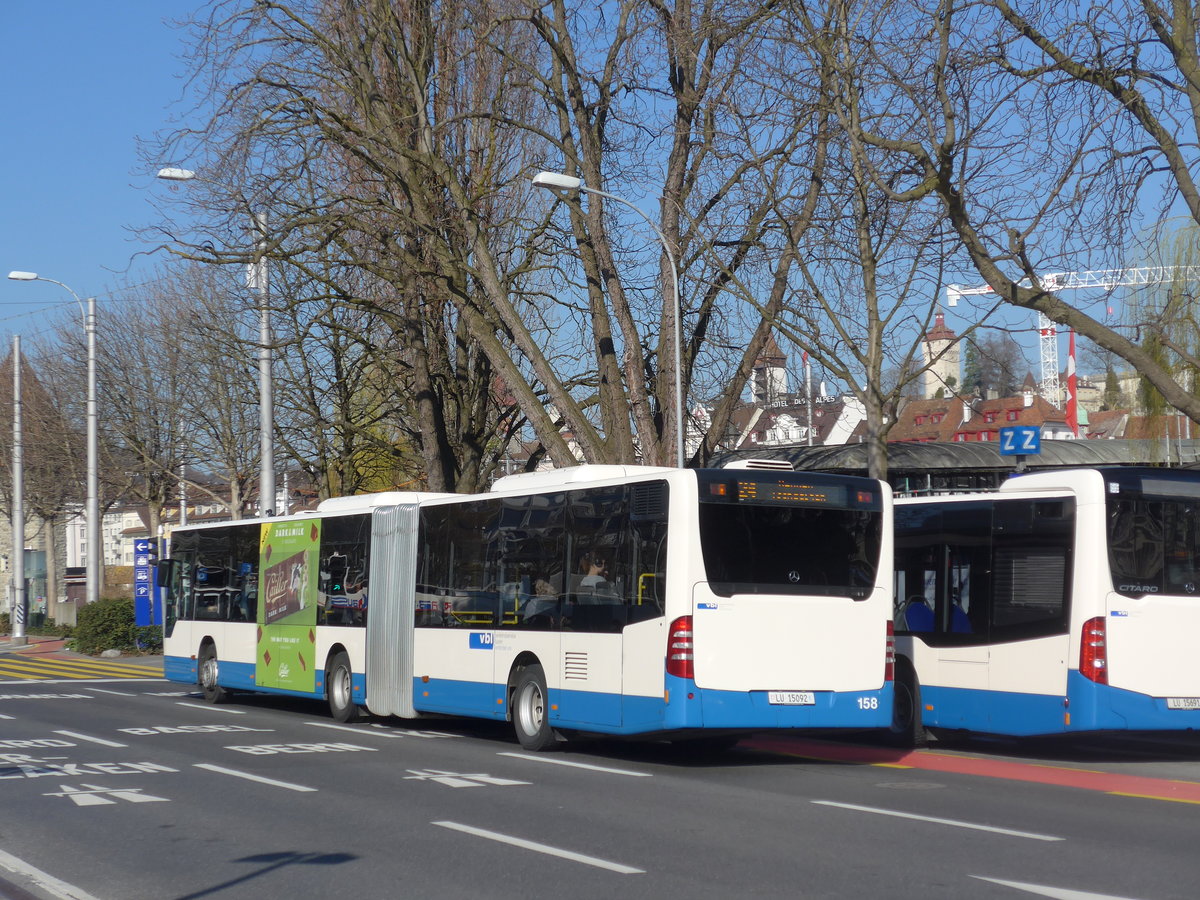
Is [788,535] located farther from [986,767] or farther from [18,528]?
[18,528]

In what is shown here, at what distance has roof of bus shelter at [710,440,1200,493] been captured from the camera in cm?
2755

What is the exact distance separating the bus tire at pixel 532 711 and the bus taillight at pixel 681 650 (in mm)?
2654

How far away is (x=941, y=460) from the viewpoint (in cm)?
2788

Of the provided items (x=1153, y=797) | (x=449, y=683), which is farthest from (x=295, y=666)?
(x=1153, y=797)

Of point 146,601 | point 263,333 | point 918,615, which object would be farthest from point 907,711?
point 146,601

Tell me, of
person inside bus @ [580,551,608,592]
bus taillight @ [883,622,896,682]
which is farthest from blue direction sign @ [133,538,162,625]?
bus taillight @ [883,622,896,682]

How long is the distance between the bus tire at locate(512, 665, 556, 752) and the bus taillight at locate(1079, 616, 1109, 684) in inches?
215

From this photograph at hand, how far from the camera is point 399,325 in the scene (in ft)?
91.7

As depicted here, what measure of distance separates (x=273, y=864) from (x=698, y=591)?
18.6ft

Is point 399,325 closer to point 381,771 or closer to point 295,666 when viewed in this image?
point 295,666

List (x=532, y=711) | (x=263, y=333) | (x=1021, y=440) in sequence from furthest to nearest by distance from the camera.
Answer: (x=263, y=333) → (x=1021, y=440) → (x=532, y=711)

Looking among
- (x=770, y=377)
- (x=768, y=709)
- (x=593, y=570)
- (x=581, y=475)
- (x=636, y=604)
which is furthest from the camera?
(x=770, y=377)

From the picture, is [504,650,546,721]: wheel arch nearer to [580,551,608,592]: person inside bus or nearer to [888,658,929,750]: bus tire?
[580,551,608,592]: person inside bus

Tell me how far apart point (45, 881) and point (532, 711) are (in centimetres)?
825
